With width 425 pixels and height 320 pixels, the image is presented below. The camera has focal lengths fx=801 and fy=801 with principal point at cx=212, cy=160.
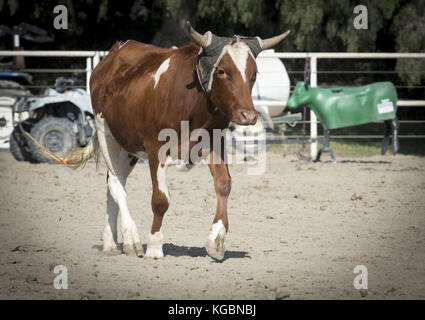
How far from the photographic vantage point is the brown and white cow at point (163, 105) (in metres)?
5.34

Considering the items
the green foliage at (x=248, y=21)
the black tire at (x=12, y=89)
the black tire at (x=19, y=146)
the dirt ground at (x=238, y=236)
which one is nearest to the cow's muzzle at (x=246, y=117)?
the dirt ground at (x=238, y=236)

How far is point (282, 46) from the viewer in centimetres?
1712

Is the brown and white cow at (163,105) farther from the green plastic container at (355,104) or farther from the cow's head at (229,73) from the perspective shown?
the green plastic container at (355,104)

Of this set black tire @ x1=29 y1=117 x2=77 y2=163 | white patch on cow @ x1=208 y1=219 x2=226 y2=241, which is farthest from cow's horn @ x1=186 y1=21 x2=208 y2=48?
black tire @ x1=29 y1=117 x2=77 y2=163

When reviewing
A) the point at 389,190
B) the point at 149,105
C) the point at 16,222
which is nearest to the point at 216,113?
the point at 149,105

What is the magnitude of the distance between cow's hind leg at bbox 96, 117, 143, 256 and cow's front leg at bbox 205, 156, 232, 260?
0.70 metres

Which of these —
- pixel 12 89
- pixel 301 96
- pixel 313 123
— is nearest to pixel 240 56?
pixel 301 96

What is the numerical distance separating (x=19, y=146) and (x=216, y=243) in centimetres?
782

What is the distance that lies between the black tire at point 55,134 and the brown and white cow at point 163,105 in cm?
563

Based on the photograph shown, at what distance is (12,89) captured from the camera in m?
13.6

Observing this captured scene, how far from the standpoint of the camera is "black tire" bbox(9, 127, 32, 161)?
12469mm

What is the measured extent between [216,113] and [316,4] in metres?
9.58

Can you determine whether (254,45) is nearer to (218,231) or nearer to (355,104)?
(218,231)
